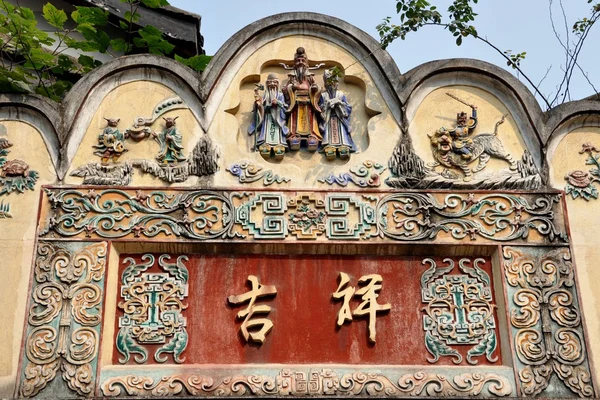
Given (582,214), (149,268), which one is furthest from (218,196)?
(582,214)

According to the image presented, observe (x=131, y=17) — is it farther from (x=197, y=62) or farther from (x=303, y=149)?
(x=303, y=149)

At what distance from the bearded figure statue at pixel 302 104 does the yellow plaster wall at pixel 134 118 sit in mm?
880

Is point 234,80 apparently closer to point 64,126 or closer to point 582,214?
point 64,126

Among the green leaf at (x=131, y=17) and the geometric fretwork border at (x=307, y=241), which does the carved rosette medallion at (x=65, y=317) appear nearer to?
the geometric fretwork border at (x=307, y=241)

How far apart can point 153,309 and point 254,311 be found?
855mm

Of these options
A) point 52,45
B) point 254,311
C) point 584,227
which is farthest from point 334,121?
point 52,45

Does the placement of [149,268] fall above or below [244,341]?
above

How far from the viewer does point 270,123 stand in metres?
8.38

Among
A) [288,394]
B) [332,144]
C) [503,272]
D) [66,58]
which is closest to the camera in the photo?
[288,394]

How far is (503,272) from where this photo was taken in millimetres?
7707

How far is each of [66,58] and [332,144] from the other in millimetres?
3423

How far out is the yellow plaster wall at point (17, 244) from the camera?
24.0 feet

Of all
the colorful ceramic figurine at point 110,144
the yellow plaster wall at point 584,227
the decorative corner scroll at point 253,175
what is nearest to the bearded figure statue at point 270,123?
the decorative corner scroll at point 253,175

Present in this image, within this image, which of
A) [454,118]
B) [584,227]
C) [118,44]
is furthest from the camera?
[118,44]
